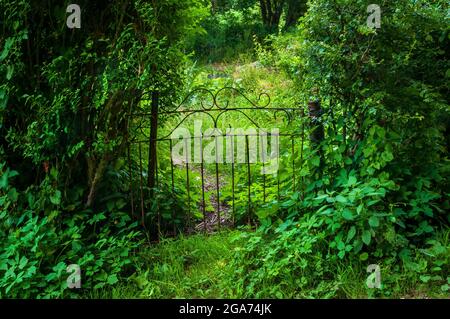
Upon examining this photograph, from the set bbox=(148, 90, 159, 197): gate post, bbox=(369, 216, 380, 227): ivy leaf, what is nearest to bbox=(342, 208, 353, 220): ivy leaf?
bbox=(369, 216, 380, 227): ivy leaf

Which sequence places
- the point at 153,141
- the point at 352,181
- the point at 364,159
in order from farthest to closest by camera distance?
the point at 153,141 < the point at 364,159 < the point at 352,181

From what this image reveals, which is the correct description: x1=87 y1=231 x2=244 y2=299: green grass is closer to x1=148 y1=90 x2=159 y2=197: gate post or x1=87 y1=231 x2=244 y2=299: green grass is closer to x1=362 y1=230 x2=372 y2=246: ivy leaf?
x1=148 y1=90 x2=159 y2=197: gate post

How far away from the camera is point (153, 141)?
3.92 meters

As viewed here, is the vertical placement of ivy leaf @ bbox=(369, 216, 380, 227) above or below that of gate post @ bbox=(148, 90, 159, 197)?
below

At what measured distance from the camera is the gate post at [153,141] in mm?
3891

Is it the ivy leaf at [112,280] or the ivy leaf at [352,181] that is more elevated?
the ivy leaf at [352,181]

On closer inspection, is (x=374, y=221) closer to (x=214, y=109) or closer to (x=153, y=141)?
(x=214, y=109)

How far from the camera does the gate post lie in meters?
3.89


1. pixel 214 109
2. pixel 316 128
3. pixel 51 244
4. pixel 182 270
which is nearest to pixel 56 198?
pixel 51 244

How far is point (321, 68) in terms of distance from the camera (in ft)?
11.1

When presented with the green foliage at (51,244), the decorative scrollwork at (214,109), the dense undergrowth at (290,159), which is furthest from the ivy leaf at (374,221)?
the green foliage at (51,244)

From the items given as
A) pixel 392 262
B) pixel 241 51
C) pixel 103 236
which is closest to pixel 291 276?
pixel 392 262

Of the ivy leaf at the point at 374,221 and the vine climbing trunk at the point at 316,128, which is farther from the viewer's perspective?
the vine climbing trunk at the point at 316,128

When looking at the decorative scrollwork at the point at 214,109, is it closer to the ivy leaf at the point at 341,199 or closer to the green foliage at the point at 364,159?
the green foliage at the point at 364,159
